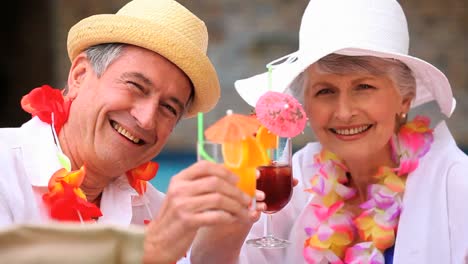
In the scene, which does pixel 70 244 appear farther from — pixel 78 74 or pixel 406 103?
pixel 406 103

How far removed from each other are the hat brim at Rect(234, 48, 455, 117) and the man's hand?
1008 millimetres

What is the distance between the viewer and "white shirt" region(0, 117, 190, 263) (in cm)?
247

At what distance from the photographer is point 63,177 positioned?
8.58 ft

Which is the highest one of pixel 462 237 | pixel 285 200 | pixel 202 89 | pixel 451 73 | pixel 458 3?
pixel 458 3

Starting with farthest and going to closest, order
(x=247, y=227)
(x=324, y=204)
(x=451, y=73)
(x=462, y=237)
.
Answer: (x=451, y=73) → (x=324, y=204) → (x=462, y=237) → (x=247, y=227)

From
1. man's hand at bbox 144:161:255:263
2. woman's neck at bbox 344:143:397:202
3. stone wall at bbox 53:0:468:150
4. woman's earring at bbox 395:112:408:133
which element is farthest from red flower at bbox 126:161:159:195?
stone wall at bbox 53:0:468:150

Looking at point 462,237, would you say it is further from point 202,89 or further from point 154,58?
point 154,58

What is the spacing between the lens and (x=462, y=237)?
278cm

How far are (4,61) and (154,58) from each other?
30.4 feet

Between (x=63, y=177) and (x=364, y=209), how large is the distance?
51.0 inches

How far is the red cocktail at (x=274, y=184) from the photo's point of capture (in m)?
2.51

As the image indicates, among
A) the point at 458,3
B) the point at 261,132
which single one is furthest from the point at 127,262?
the point at 458,3

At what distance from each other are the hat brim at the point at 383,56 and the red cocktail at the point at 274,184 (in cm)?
50

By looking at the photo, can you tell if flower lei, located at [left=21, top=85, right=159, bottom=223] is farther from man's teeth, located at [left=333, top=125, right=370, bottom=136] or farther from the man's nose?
man's teeth, located at [left=333, top=125, right=370, bottom=136]
